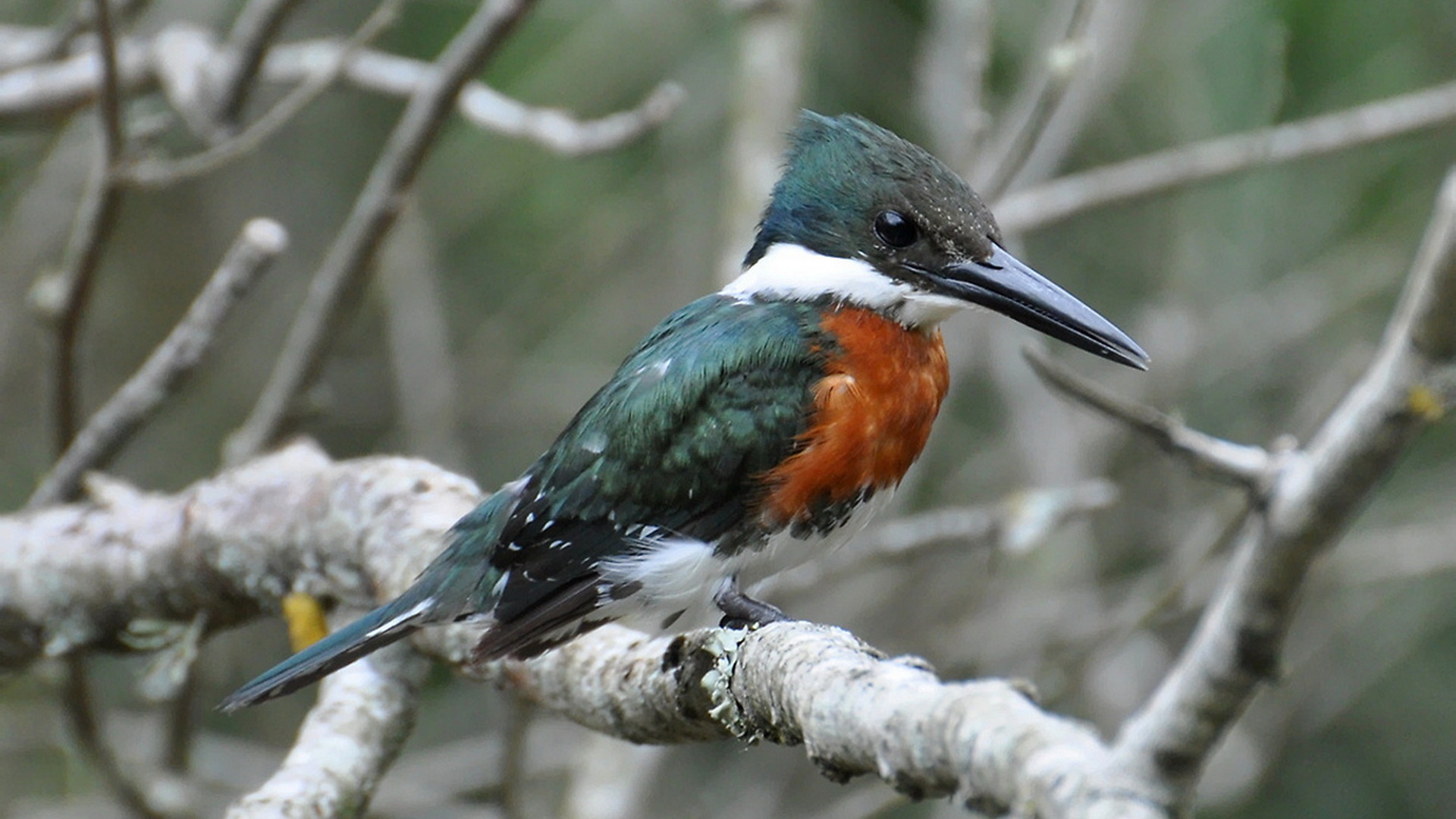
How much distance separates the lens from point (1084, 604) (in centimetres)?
452

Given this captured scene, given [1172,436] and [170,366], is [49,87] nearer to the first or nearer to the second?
[170,366]

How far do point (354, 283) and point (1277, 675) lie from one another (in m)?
2.18

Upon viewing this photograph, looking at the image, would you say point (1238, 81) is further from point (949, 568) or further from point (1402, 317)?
point (1402, 317)

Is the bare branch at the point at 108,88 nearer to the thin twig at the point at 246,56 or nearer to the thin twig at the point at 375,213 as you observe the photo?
the thin twig at the point at 246,56

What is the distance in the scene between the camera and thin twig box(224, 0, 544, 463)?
2854 millimetres

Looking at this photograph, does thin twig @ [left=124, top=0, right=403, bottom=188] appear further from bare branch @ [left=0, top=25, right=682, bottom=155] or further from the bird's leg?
the bird's leg

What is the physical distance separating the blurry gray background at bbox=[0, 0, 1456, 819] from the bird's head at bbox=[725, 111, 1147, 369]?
1.37 m

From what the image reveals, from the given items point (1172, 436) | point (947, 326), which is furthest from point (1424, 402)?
point (947, 326)

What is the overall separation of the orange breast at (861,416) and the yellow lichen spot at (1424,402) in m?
1.24

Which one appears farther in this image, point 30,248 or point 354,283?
point 30,248

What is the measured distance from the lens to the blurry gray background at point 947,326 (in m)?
4.68

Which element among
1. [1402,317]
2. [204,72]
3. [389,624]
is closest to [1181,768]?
[1402,317]

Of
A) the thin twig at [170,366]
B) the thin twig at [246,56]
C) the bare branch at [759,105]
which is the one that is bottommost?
the thin twig at [170,366]

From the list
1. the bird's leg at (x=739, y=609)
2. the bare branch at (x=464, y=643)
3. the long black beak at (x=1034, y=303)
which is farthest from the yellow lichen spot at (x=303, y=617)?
the long black beak at (x=1034, y=303)
